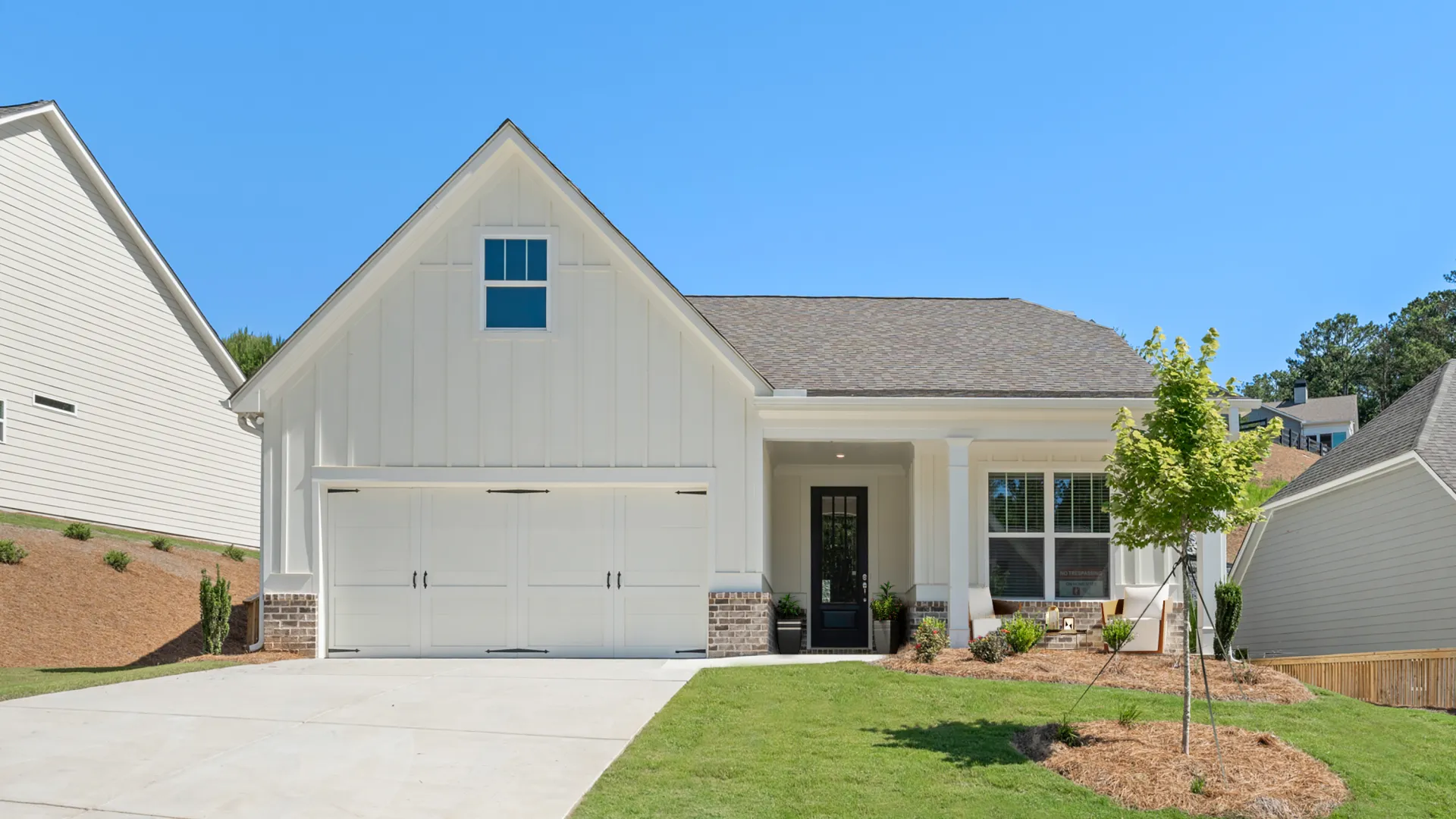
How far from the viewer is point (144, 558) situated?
67.6 ft

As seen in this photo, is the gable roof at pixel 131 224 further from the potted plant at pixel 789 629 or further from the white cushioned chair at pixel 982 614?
the white cushioned chair at pixel 982 614

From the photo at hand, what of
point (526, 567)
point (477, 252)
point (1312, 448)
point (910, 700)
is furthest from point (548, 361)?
point (1312, 448)

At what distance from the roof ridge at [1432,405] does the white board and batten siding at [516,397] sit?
32.2 feet

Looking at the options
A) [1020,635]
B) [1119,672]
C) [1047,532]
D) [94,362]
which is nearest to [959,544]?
[1020,635]

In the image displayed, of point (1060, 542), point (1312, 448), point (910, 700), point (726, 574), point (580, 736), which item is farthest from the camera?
point (1312, 448)

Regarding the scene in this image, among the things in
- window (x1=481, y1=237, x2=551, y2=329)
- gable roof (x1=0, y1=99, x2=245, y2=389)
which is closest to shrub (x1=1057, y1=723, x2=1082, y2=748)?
window (x1=481, y1=237, x2=551, y2=329)

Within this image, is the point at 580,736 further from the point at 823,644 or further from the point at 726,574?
the point at 823,644

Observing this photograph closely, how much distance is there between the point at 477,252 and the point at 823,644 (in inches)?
303

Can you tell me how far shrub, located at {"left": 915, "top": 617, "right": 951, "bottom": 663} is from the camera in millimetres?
12945

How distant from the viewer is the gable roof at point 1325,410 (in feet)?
187

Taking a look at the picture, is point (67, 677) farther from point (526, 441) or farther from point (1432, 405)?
point (1432, 405)

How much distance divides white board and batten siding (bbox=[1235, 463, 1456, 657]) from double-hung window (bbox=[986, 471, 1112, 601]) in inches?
189

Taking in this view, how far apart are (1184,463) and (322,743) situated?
6.57 meters


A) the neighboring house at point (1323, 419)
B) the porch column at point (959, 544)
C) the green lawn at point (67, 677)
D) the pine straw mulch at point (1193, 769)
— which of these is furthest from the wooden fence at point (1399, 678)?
the neighboring house at point (1323, 419)
